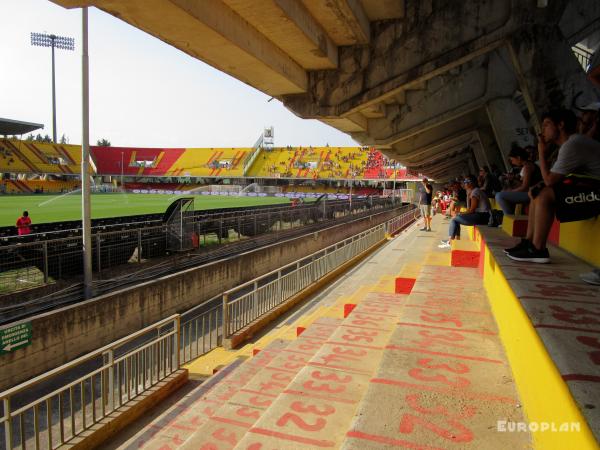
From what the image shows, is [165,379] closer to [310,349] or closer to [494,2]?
[310,349]

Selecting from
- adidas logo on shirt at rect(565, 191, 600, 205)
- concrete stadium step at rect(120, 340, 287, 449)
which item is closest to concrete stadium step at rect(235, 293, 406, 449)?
concrete stadium step at rect(120, 340, 287, 449)

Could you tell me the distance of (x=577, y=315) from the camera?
98.6 inches

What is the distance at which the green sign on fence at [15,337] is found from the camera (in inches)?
264

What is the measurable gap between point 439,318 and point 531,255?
1.03 metres

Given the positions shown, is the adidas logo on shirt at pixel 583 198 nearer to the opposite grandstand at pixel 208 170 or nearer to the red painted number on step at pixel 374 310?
the red painted number on step at pixel 374 310

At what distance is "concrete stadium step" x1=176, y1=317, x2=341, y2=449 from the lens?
3504 mm

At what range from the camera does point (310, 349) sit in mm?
5844

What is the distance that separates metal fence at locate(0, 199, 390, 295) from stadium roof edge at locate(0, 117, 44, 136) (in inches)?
1992

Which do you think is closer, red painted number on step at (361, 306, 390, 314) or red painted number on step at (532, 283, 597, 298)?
red painted number on step at (532, 283, 597, 298)

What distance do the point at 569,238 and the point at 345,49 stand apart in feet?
17.1

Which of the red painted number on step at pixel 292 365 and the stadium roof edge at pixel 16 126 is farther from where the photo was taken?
the stadium roof edge at pixel 16 126

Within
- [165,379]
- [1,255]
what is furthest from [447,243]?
[1,255]

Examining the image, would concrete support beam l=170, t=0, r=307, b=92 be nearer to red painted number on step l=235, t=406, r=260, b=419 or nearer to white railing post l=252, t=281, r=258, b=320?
red painted number on step l=235, t=406, r=260, b=419

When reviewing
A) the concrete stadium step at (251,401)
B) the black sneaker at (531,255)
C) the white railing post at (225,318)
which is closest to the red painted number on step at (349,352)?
the concrete stadium step at (251,401)
